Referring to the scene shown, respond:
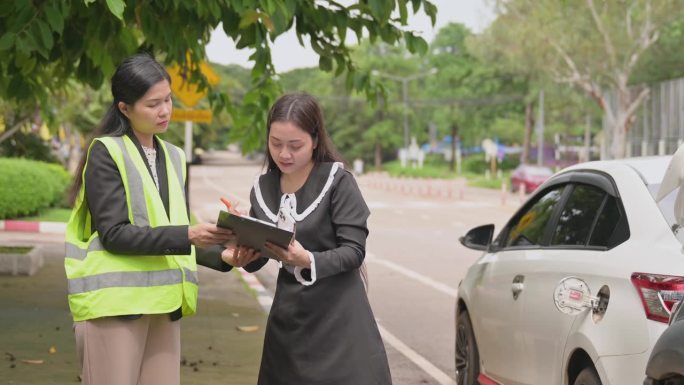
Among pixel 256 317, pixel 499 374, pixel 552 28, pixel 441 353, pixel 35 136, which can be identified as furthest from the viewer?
pixel 552 28

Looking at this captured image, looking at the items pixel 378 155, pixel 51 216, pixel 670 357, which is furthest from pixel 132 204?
pixel 378 155

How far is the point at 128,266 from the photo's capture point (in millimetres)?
4176

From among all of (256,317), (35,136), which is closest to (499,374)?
(256,317)

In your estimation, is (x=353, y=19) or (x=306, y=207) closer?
(x=306, y=207)

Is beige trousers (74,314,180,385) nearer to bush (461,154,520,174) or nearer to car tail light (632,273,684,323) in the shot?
car tail light (632,273,684,323)

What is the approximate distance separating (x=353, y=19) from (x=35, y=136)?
29.0 m

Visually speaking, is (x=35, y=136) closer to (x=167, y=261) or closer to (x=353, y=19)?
(x=353, y=19)

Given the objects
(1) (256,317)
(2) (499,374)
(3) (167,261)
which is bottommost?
(1) (256,317)

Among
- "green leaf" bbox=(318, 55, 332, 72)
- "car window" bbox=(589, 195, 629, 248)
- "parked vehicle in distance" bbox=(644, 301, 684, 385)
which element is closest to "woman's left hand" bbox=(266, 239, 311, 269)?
"parked vehicle in distance" bbox=(644, 301, 684, 385)

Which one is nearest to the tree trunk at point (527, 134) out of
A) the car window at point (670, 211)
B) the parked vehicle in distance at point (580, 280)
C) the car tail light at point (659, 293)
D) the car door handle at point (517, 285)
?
the parked vehicle in distance at point (580, 280)

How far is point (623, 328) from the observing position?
485 centimetres

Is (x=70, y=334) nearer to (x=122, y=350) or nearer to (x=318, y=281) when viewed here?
(x=122, y=350)

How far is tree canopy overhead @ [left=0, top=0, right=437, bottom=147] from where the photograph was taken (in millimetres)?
7375

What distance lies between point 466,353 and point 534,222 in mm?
1148
